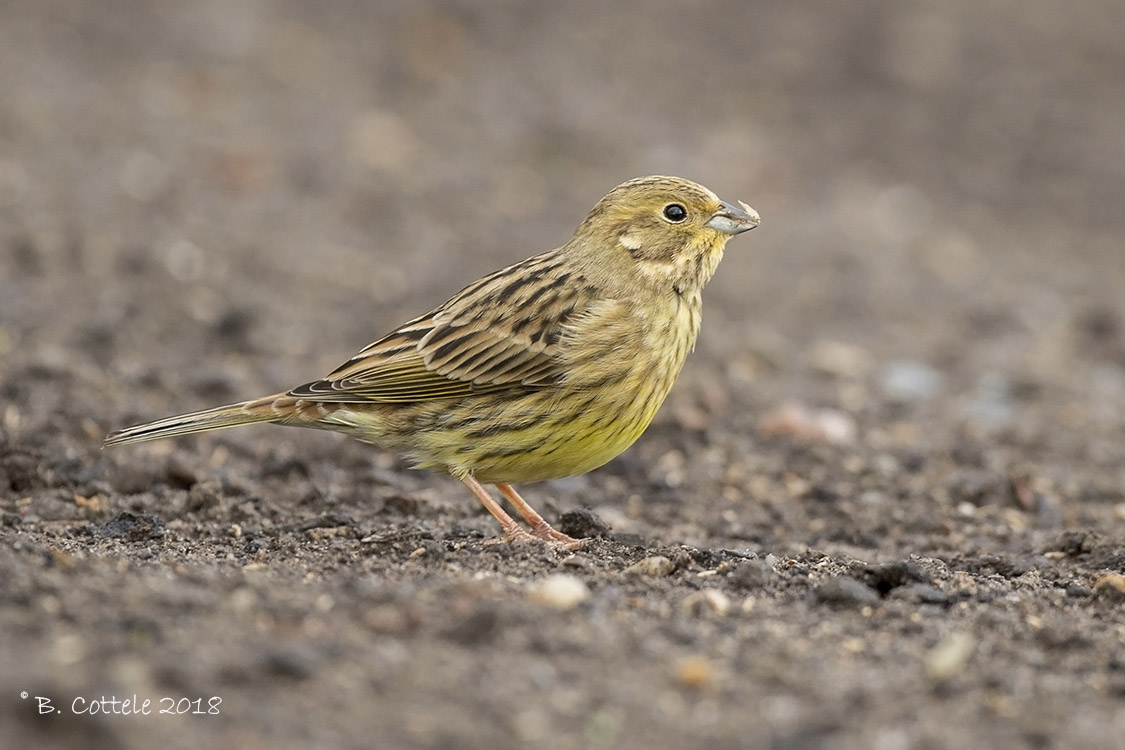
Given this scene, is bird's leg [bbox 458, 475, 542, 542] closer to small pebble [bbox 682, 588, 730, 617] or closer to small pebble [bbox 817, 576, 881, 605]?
small pebble [bbox 682, 588, 730, 617]

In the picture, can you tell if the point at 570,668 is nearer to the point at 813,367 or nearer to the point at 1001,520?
the point at 1001,520

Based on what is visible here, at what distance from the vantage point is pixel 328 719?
361 cm

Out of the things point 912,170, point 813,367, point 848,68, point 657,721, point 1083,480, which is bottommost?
point 657,721

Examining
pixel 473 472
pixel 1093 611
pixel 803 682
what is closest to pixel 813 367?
pixel 473 472

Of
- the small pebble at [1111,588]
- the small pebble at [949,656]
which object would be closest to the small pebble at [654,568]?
the small pebble at [949,656]

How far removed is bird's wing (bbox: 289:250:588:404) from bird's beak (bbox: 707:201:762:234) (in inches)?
27.4

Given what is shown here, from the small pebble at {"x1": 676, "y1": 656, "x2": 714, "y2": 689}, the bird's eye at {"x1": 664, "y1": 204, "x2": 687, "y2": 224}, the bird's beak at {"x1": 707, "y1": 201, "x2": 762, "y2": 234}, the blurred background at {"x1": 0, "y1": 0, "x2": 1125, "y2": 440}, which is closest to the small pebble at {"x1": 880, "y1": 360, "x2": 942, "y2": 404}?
the blurred background at {"x1": 0, "y1": 0, "x2": 1125, "y2": 440}

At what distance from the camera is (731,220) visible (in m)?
6.59

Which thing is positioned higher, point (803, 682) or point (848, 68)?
point (848, 68)

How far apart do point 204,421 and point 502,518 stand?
1352mm

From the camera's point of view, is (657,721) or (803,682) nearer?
(657,721)

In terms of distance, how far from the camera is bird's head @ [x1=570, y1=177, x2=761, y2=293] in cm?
657

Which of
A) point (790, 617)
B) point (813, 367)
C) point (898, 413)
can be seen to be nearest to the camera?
point (790, 617)

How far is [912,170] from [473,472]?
9.72m
